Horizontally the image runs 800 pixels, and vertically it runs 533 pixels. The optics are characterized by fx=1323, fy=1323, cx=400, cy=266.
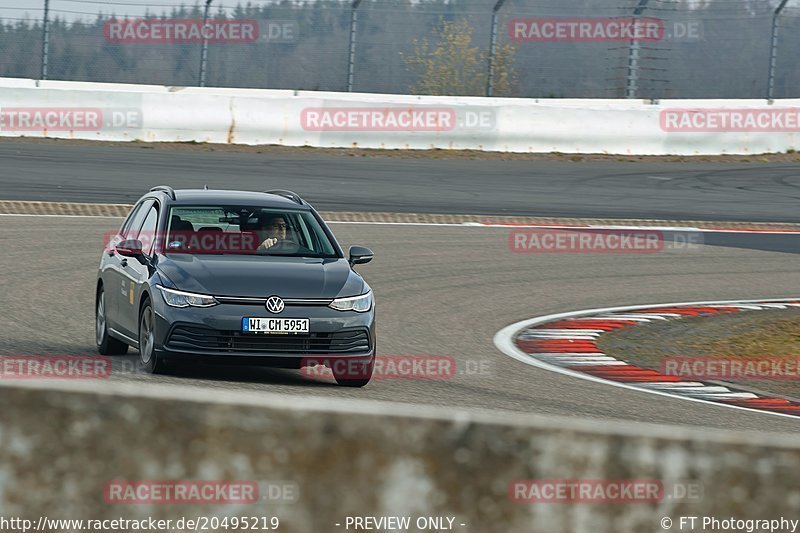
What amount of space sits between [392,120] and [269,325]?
59.7 feet

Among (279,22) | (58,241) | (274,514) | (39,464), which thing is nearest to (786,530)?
(274,514)

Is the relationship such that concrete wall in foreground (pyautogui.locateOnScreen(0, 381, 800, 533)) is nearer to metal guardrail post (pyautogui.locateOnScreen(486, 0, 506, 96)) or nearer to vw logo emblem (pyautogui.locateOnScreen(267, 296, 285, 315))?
vw logo emblem (pyautogui.locateOnScreen(267, 296, 285, 315))

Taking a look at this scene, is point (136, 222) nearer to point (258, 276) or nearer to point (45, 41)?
point (258, 276)

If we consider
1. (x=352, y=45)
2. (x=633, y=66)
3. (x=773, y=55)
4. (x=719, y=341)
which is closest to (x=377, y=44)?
(x=352, y=45)

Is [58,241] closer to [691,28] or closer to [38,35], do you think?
[38,35]

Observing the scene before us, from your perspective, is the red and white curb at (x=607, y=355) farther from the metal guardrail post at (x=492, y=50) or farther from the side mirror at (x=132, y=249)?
the metal guardrail post at (x=492, y=50)

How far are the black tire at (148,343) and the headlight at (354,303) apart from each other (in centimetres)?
117

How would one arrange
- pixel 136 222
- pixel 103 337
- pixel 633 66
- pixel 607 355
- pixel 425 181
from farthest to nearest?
pixel 633 66
pixel 425 181
pixel 607 355
pixel 136 222
pixel 103 337

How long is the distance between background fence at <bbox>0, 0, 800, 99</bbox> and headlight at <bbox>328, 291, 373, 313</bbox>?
18145 millimetres

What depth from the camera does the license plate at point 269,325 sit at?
8.44 m

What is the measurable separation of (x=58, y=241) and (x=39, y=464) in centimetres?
1352

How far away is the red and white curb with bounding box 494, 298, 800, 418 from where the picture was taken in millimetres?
9562

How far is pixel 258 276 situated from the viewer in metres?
8.76

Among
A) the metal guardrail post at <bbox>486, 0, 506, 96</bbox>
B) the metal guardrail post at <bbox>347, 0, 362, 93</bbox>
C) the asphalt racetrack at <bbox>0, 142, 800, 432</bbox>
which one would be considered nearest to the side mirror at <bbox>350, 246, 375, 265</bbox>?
the asphalt racetrack at <bbox>0, 142, 800, 432</bbox>
